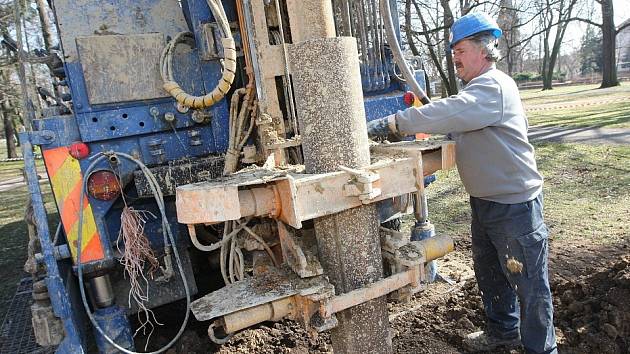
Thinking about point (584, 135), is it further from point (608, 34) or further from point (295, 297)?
point (608, 34)

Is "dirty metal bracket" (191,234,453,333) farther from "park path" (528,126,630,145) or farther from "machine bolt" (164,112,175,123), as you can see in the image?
"park path" (528,126,630,145)

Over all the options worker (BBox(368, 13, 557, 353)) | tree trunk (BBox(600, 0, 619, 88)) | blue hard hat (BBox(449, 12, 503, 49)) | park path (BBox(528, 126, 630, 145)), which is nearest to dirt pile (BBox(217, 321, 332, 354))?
worker (BBox(368, 13, 557, 353))

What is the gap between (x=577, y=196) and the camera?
5199 mm

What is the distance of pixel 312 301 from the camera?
75.8 inches

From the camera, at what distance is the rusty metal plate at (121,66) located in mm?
2904

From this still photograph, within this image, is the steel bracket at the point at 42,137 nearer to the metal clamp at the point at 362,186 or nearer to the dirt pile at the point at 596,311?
the metal clamp at the point at 362,186

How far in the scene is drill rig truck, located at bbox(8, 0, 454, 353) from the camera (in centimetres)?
192

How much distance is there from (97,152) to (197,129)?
2.08 feet

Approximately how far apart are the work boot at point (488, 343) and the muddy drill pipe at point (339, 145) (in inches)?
38.5

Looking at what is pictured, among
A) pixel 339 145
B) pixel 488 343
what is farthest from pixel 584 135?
pixel 339 145

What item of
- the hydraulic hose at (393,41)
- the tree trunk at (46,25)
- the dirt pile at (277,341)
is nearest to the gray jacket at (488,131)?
the hydraulic hose at (393,41)

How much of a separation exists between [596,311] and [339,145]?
2102mm

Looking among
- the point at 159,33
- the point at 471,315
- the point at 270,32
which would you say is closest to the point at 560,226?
the point at 471,315

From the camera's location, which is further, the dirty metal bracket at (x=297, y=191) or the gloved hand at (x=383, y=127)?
the gloved hand at (x=383, y=127)
